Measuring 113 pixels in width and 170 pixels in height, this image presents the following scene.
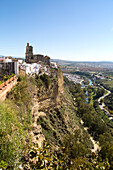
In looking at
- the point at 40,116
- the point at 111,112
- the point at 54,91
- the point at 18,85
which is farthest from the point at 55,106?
the point at 111,112

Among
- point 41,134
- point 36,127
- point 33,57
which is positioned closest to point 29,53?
point 33,57

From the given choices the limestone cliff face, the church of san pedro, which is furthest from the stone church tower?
the limestone cliff face

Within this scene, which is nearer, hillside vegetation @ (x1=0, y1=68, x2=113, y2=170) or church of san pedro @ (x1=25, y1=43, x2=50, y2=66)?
hillside vegetation @ (x1=0, y1=68, x2=113, y2=170)

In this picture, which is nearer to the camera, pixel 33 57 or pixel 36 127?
pixel 36 127

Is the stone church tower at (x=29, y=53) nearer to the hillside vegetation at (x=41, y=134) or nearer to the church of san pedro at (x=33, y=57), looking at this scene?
the church of san pedro at (x=33, y=57)

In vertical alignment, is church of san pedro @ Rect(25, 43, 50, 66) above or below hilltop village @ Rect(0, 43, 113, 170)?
above

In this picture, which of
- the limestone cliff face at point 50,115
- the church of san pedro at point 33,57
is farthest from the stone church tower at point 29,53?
the limestone cliff face at point 50,115

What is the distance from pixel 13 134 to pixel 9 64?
9.33 metres

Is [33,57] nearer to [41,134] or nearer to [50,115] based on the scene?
[50,115]

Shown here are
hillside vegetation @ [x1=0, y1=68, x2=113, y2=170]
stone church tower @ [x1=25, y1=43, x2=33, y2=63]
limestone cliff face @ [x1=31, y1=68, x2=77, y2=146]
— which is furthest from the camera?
stone church tower @ [x1=25, y1=43, x2=33, y2=63]

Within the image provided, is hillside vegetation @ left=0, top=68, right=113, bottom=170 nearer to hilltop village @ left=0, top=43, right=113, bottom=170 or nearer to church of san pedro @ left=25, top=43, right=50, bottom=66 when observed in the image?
hilltop village @ left=0, top=43, right=113, bottom=170

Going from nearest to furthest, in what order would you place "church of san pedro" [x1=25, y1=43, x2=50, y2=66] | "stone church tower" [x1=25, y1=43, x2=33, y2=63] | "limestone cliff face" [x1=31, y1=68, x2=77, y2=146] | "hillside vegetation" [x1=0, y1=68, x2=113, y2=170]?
"hillside vegetation" [x1=0, y1=68, x2=113, y2=170], "limestone cliff face" [x1=31, y1=68, x2=77, y2=146], "stone church tower" [x1=25, y1=43, x2=33, y2=63], "church of san pedro" [x1=25, y1=43, x2=50, y2=66]

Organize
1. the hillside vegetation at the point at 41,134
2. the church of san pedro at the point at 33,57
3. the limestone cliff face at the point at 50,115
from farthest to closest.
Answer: the church of san pedro at the point at 33,57, the limestone cliff face at the point at 50,115, the hillside vegetation at the point at 41,134

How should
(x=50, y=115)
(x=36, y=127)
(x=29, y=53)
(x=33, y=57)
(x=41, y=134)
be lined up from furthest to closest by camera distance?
1. (x=33, y=57)
2. (x=29, y=53)
3. (x=50, y=115)
4. (x=36, y=127)
5. (x=41, y=134)
